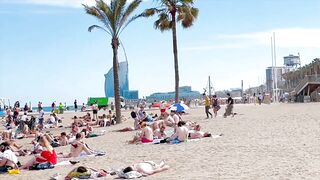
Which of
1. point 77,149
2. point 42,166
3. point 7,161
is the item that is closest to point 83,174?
point 42,166

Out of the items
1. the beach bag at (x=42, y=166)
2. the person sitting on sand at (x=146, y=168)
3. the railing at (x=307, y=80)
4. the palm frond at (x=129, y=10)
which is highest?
the palm frond at (x=129, y=10)

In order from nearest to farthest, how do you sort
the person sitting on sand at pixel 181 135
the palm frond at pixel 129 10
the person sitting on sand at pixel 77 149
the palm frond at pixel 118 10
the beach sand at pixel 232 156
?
1. the beach sand at pixel 232 156
2. the person sitting on sand at pixel 77 149
3. the person sitting on sand at pixel 181 135
4. the palm frond at pixel 118 10
5. the palm frond at pixel 129 10

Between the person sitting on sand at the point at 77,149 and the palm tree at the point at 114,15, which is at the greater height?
the palm tree at the point at 114,15

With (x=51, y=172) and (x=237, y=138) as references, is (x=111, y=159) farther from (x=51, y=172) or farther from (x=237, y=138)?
(x=237, y=138)

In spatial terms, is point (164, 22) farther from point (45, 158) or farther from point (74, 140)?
point (45, 158)

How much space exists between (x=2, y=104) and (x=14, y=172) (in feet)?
155

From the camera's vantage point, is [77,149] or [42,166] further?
[77,149]

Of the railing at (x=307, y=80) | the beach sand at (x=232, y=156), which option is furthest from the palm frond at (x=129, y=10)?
the railing at (x=307, y=80)

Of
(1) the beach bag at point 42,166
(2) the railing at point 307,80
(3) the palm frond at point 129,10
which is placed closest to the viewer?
(1) the beach bag at point 42,166

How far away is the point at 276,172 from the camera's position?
29.3ft

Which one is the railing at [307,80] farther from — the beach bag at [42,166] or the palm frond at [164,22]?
the beach bag at [42,166]

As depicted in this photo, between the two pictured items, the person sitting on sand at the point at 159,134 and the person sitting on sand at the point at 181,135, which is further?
the person sitting on sand at the point at 159,134

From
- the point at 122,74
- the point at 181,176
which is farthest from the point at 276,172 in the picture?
the point at 122,74

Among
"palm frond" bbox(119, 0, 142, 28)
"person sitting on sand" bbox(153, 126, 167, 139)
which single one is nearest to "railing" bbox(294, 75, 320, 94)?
"palm frond" bbox(119, 0, 142, 28)
